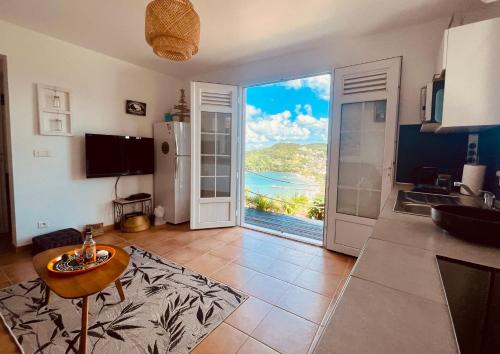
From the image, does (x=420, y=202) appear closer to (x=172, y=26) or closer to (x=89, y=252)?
(x=172, y=26)

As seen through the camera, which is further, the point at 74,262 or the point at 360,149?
the point at 360,149

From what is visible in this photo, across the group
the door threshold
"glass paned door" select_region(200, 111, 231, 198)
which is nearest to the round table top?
"glass paned door" select_region(200, 111, 231, 198)

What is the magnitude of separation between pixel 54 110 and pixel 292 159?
4619 millimetres

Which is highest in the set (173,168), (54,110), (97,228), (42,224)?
(54,110)

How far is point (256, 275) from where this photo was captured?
2.30m

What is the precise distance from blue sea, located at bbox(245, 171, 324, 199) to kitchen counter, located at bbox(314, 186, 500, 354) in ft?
14.3

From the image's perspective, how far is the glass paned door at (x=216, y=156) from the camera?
354cm

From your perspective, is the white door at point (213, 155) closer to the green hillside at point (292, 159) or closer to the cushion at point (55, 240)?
the cushion at point (55, 240)

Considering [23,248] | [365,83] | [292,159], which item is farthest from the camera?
[292,159]

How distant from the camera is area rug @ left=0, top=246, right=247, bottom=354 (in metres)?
1.45

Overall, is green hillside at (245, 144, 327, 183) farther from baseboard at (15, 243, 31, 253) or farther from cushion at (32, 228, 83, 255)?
baseboard at (15, 243, 31, 253)

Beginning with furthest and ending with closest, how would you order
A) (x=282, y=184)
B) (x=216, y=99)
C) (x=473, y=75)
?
(x=282, y=184) < (x=216, y=99) < (x=473, y=75)

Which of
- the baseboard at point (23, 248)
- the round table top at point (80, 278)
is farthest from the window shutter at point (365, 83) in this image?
the baseboard at point (23, 248)

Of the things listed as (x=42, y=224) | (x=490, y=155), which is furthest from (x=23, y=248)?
(x=490, y=155)
